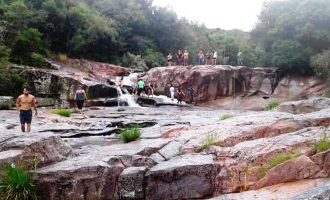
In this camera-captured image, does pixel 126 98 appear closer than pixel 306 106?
No

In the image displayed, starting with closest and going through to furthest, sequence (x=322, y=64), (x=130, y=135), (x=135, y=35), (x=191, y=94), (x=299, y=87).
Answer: (x=130, y=135)
(x=322, y=64)
(x=191, y=94)
(x=299, y=87)
(x=135, y=35)

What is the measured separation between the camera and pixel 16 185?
921cm

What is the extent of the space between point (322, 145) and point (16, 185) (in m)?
6.31

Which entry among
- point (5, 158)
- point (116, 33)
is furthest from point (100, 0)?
point (5, 158)

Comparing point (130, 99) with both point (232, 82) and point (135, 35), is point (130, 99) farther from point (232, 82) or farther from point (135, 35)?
A: point (135, 35)

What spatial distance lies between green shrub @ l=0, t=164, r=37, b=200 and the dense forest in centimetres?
1896

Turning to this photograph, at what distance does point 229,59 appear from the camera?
51156 mm

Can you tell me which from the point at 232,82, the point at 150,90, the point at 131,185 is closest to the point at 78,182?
the point at 131,185

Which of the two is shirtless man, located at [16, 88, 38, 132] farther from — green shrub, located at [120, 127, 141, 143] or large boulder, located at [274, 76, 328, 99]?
large boulder, located at [274, 76, 328, 99]

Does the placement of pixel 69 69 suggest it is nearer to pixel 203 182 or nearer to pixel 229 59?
pixel 229 59

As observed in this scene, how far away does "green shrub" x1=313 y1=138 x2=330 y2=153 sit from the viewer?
350 inches

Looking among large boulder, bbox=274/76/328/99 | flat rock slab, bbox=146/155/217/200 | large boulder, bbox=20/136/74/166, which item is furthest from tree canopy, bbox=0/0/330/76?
flat rock slab, bbox=146/155/217/200

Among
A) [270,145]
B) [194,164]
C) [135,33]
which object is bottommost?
[194,164]

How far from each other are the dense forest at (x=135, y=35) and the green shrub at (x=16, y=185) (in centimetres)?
1896
